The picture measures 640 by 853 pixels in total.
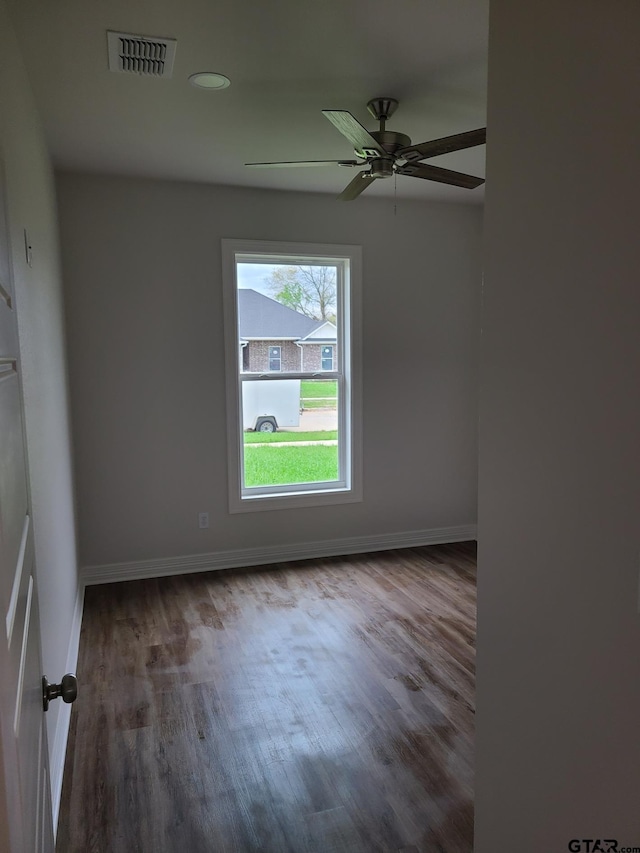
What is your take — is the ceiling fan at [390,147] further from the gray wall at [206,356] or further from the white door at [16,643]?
the white door at [16,643]

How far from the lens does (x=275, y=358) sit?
4469 mm

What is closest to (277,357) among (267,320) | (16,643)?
(267,320)

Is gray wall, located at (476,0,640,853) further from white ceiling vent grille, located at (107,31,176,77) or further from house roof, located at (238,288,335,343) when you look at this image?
house roof, located at (238,288,335,343)

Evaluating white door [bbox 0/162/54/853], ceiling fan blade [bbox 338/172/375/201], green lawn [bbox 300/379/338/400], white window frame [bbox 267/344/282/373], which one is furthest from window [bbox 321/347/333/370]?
white door [bbox 0/162/54/853]

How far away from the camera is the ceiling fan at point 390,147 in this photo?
2386 millimetres

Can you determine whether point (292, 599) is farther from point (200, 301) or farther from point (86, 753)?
point (200, 301)

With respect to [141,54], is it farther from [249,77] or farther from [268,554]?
[268,554]

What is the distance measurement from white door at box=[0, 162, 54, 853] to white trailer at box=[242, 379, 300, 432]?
10.6 ft

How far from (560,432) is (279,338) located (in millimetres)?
3486

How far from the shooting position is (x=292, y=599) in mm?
3773

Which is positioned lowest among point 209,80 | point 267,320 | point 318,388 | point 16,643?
point 16,643

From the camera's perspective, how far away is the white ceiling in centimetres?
200

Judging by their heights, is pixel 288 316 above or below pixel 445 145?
below

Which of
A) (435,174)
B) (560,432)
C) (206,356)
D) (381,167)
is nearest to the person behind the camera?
(560,432)
